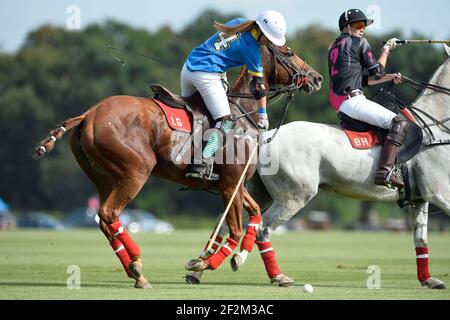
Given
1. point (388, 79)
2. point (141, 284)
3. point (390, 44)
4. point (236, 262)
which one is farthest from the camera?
point (390, 44)

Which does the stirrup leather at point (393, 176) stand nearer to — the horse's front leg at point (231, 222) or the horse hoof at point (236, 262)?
the horse's front leg at point (231, 222)

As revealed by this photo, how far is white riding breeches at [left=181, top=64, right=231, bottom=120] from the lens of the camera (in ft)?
41.2

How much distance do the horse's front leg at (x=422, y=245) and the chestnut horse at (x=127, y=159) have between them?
2552 millimetres

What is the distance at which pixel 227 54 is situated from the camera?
12891 millimetres

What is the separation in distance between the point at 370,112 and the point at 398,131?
1.55 feet

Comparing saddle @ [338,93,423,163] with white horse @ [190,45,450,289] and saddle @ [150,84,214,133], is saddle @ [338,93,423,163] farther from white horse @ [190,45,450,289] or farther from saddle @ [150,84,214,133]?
saddle @ [150,84,214,133]

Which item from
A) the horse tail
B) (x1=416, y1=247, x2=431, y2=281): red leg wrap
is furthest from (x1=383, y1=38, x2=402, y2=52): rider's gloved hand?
the horse tail

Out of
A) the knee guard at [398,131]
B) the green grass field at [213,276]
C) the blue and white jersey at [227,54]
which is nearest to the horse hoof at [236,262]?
the green grass field at [213,276]

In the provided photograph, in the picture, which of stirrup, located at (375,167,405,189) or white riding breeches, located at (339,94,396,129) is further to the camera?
white riding breeches, located at (339,94,396,129)

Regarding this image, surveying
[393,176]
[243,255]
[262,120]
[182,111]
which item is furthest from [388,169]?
[182,111]

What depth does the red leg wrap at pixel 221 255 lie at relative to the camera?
40.6 feet

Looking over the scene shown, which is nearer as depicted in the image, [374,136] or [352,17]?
[374,136]

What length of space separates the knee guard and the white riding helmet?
1.93 meters

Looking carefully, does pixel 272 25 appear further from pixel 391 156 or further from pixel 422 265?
pixel 422 265
